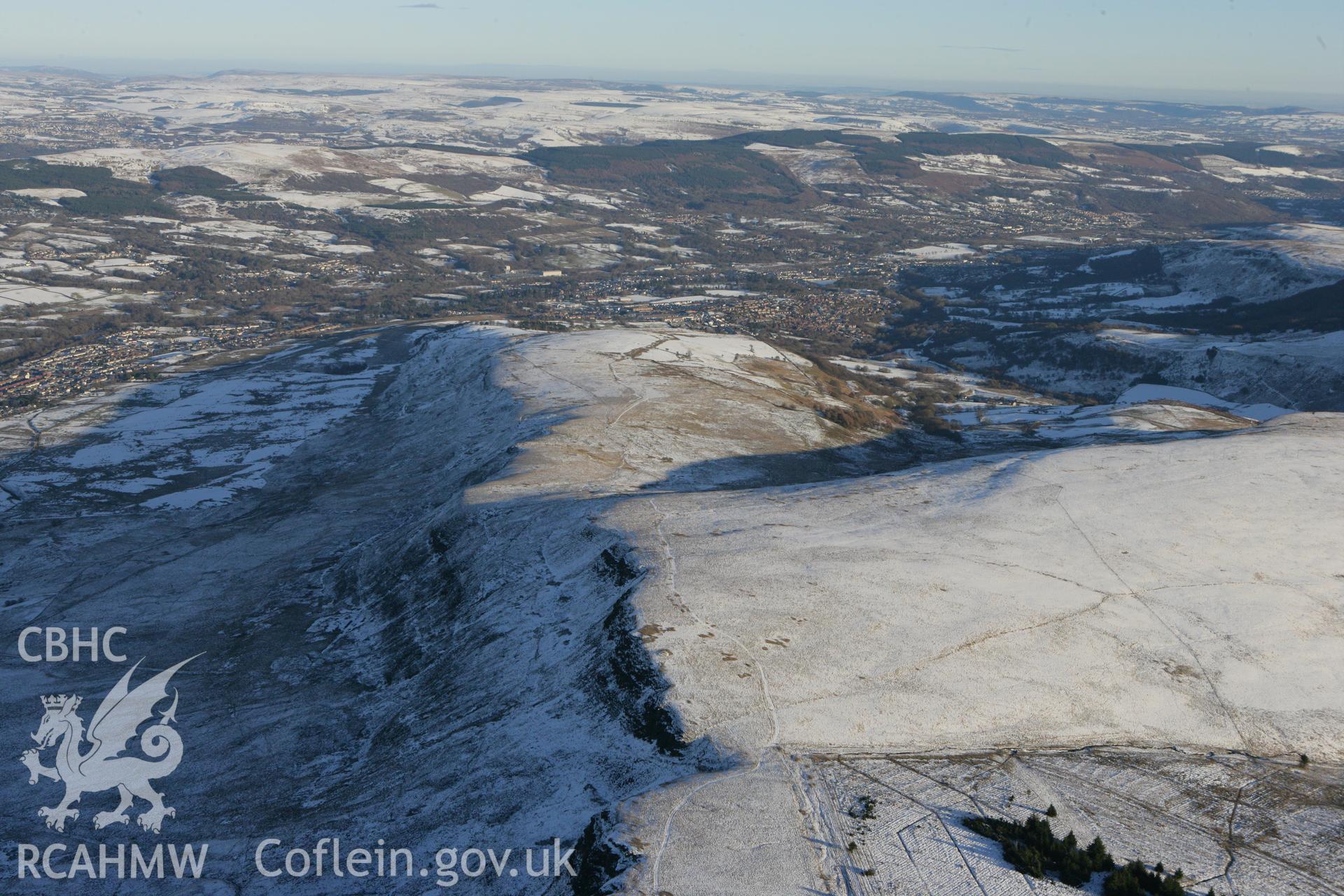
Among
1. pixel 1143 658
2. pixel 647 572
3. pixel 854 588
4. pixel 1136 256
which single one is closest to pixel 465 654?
pixel 647 572

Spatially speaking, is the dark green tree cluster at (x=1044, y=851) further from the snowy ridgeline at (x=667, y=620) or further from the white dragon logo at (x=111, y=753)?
the white dragon logo at (x=111, y=753)

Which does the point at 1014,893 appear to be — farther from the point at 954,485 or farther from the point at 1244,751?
the point at 954,485

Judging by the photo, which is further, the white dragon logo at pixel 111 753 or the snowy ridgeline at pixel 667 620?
the white dragon logo at pixel 111 753

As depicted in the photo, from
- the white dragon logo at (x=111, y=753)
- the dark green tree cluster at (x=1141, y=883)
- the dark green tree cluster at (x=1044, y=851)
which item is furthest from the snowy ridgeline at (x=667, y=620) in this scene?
the dark green tree cluster at (x=1141, y=883)

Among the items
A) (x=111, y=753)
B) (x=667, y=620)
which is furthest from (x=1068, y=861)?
(x=111, y=753)

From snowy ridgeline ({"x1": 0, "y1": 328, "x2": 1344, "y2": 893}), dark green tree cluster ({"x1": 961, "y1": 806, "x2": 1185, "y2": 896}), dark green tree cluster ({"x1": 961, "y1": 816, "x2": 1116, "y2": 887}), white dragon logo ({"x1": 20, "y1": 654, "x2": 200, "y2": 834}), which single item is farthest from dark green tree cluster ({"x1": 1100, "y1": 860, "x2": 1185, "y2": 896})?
white dragon logo ({"x1": 20, "y1": 654, "x2": 200, "y2": 834})

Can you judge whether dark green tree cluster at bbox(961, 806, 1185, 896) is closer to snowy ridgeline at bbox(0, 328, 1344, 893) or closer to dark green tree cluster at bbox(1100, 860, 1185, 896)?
dark green tree cluster at bbox(1100, 860, 1185, 896)
